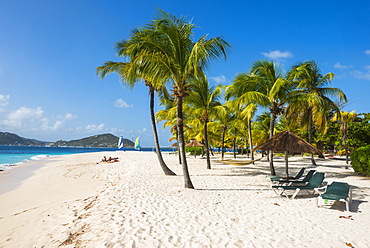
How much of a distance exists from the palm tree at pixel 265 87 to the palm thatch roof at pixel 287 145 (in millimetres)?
1699

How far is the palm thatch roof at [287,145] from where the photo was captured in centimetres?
879

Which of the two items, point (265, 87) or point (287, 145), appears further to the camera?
point (265, 87)

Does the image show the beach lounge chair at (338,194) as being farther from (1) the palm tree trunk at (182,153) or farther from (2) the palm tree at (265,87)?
(2) the palm tree at (265,87)

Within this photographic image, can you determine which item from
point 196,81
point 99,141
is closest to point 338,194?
point 196,81

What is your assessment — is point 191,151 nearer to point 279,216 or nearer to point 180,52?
point 180,52

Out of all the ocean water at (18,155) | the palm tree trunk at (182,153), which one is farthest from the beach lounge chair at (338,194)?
the ocean water at (18,155)

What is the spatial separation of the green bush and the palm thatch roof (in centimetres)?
265

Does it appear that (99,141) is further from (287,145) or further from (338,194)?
(338,194)

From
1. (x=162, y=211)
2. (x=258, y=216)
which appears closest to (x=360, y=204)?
(x=258, y=216)

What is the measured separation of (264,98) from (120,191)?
25.9ft

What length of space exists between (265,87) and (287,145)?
3.69 meters

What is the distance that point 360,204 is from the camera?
5.51m

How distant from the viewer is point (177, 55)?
7.55m

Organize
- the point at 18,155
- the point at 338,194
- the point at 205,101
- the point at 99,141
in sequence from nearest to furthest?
the point at 338,194 < the point at 205,101 < the point at 18,155 < the point at 99,141
